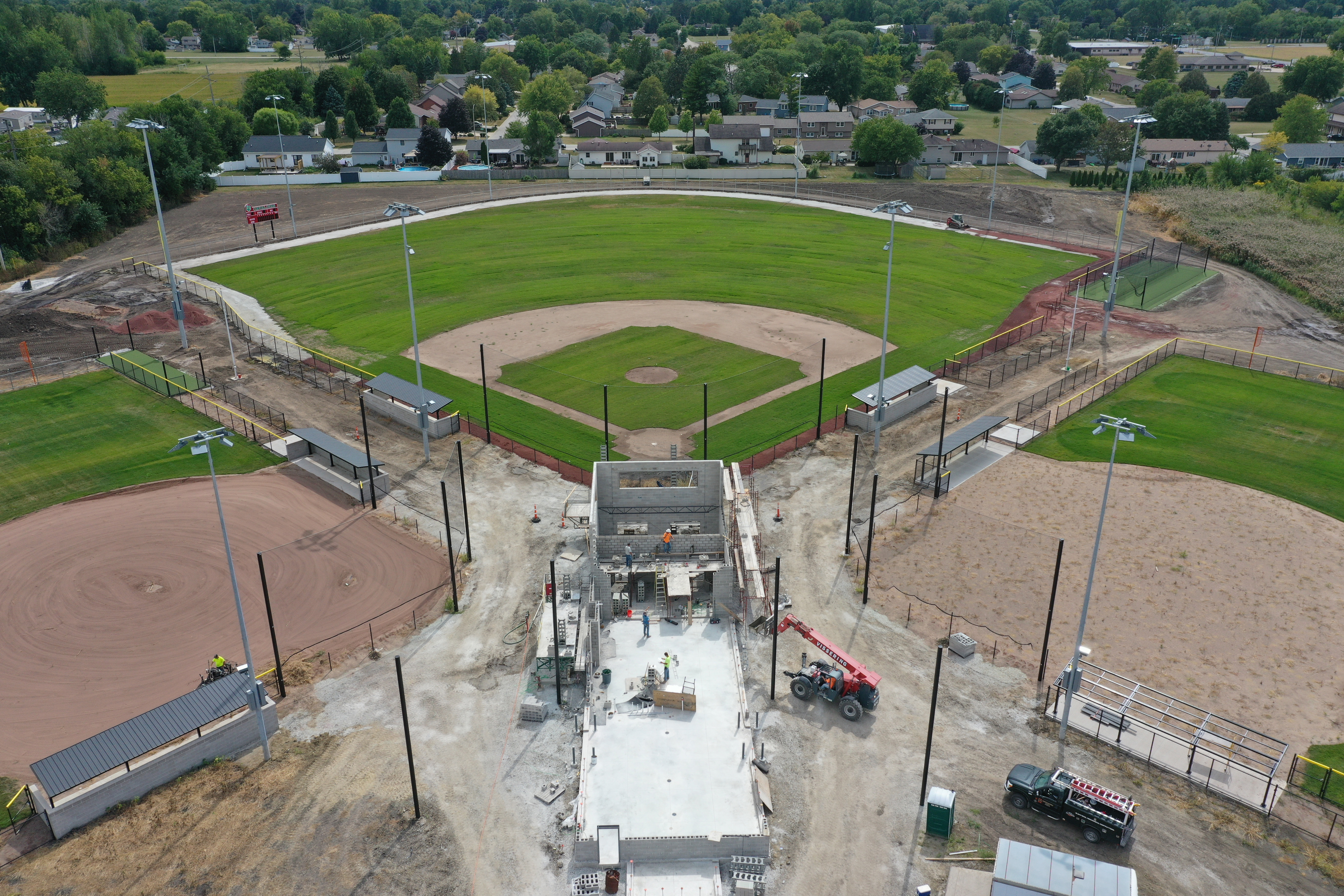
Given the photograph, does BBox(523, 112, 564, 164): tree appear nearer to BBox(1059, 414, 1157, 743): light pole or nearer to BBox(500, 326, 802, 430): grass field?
BBox(500, 326, 802, 430): grass field

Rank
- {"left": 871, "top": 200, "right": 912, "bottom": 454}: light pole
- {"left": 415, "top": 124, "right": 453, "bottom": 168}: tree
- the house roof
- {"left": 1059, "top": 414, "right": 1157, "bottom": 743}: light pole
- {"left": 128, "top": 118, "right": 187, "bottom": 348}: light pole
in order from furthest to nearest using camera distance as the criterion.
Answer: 1. {"left": 415, "top": 124, "right": 453, "bottom": 168}: tree
2. the house roof
3. {"left": 128, "top": 118, "right": 187, "bottom": 348}: light pole
4. {"left": 871, "top": 200, "right": 912, "bottom": 454}: light pole
5. {"left": 1059, "top": 414, "right": 1157, "bottom": 743}: light pole

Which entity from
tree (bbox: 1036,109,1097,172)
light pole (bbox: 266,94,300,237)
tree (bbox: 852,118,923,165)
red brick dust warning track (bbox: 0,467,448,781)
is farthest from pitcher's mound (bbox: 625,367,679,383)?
tree (bbox: 1036,109,1097,172)

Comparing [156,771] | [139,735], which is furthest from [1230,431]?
[139,735]

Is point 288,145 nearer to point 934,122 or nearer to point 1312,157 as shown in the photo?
point 934,122

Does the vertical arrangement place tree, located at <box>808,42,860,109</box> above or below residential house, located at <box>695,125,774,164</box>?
above

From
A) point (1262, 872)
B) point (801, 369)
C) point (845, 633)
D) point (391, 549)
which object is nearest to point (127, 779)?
point (391, 549)

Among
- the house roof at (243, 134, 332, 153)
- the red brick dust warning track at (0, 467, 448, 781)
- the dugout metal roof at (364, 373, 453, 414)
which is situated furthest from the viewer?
the house roof at (243, 134, 332, 153)

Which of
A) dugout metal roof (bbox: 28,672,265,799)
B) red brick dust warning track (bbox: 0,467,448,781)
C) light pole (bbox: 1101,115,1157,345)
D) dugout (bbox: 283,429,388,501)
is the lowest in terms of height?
red brick dust warning track (bbox: 0,467,448,781)

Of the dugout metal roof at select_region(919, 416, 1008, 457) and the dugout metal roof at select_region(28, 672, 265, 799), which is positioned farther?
the dugout metal roof at select_region(919, 416, 1008, 457)
